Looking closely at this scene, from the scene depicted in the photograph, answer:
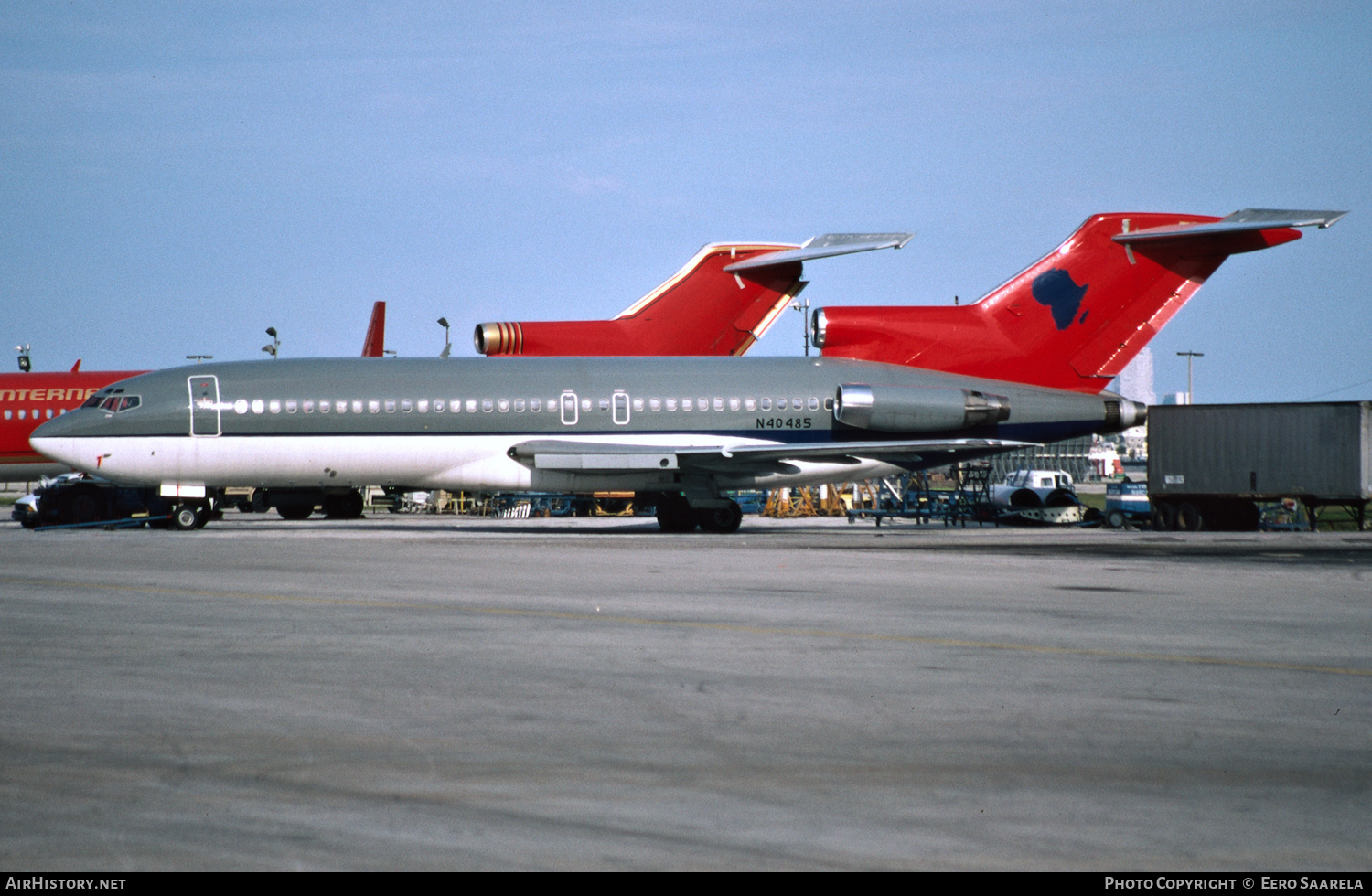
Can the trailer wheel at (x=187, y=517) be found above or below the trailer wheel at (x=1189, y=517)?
Answer: above

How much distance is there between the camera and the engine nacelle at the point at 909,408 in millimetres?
31250

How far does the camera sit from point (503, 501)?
178ft

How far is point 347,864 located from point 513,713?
3045mm

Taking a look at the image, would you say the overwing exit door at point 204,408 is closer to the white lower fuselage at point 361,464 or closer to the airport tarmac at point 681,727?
the white lower fuselage at point 361,464

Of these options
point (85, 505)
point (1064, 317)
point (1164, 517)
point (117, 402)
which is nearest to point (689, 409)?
point (1064, 317)

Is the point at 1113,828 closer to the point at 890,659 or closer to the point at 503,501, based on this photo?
the point at 890,659

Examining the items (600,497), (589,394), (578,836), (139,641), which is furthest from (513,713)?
(600,497)

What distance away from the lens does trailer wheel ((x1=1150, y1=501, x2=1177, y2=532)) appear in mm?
37000

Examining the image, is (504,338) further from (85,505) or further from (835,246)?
(85,505)

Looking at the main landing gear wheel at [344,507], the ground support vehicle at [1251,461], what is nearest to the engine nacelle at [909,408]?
the ground support vehicle at [1251,461]

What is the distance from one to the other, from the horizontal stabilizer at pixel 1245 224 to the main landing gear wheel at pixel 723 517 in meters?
12.4

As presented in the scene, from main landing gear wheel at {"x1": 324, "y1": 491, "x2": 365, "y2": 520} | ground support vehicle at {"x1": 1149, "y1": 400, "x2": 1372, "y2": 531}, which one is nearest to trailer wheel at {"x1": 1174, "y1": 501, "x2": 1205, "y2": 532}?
ground support vehicle at {"x1": 1149, "y1": 400, "x2": 1372, "y2": 531}

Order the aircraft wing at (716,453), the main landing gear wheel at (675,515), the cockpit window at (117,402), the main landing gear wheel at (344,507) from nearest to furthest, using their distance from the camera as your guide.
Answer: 1. the aircraft wing at (716,453)
2. the cockpit window at (117,402)
3. the main landing gear wheel at (675,515)
4. the main landing gear wheel at (344,507)

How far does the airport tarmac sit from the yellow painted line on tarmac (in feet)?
0.24
